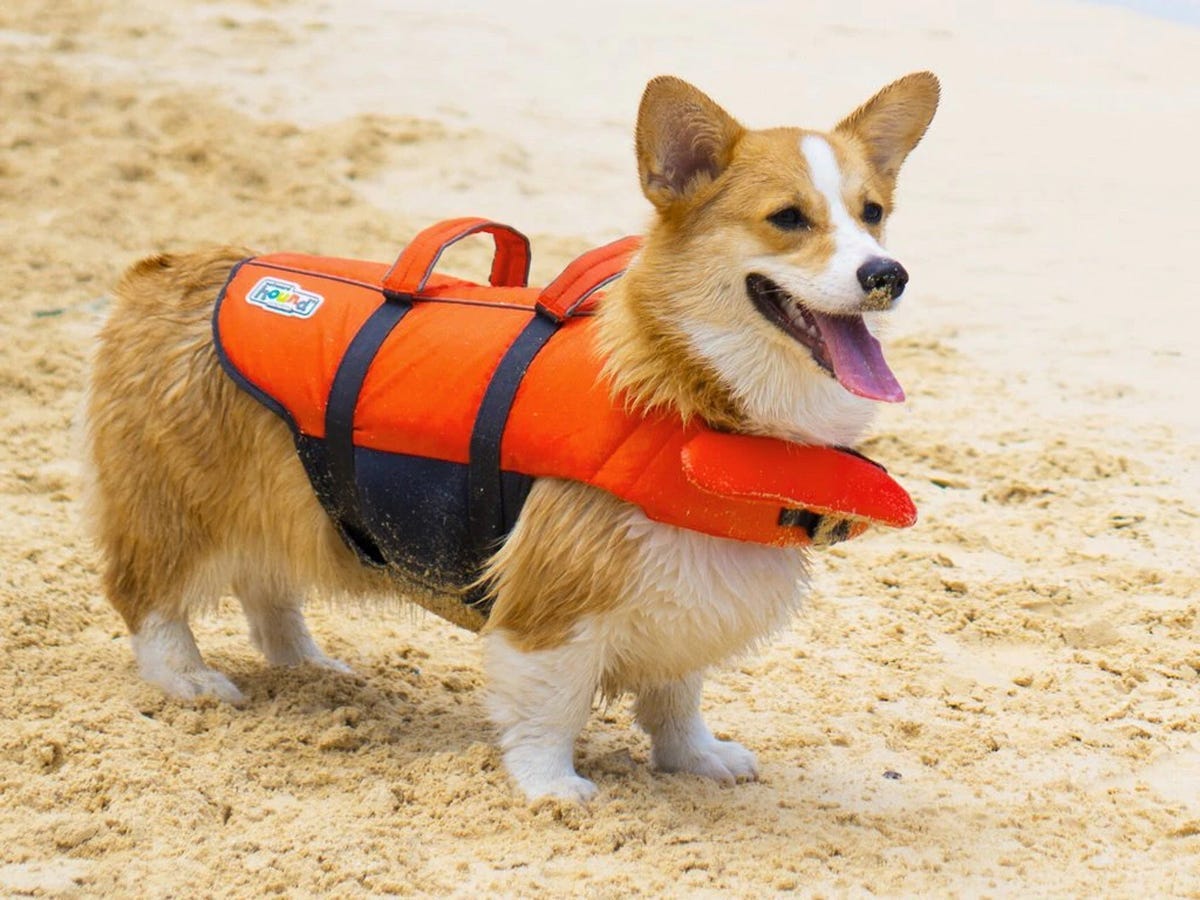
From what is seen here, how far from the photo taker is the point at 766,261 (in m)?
3.33

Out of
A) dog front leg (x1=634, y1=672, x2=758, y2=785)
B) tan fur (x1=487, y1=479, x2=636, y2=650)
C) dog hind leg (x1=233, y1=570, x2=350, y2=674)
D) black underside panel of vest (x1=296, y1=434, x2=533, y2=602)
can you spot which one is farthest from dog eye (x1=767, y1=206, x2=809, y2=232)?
dog hind leg (x1=233, y1=570, x2=350, y2=674)

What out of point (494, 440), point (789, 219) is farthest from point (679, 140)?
point (494, 440)

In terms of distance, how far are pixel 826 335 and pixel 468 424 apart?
2.75 ft

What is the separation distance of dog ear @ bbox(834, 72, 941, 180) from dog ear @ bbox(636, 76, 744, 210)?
0.39 metres

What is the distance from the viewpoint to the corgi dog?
11.0 feet

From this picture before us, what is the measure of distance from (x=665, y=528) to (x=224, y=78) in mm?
7690

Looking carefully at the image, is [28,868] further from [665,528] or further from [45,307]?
[45,307]

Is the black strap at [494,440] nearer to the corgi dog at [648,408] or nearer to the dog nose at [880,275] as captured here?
the corgi dog at [648,408]

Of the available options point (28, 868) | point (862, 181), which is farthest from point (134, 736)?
point (862, 181)

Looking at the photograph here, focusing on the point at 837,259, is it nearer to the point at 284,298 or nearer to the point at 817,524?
the point at 817,524

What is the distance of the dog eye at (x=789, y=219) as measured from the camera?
3.36 meters

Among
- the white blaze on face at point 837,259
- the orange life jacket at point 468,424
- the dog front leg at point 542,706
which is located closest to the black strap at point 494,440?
the orange life jacket at point 468,424

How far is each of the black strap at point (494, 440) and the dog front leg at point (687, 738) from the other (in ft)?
1.98

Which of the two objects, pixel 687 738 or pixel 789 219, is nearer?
pixel 789 219
